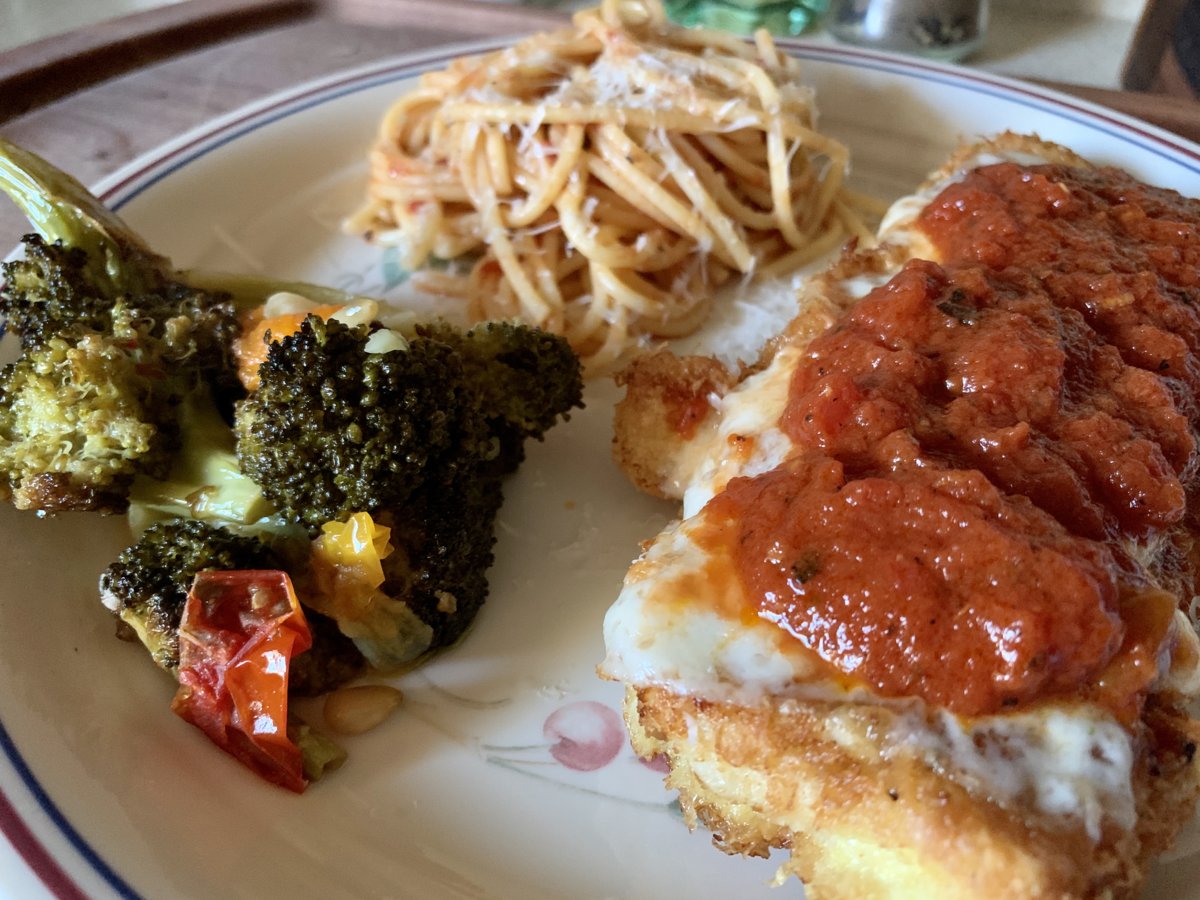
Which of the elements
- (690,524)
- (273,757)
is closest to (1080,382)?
(690,524)

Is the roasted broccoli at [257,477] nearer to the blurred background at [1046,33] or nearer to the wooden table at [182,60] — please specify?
the wooden table at [182,60]

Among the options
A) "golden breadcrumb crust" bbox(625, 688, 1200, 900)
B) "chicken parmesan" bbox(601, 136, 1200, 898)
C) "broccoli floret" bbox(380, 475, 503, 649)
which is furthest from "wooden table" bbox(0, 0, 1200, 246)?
"golden breadcrumb crust" bbox(625, 688, 1200, 900)

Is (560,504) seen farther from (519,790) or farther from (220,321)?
(220,321)

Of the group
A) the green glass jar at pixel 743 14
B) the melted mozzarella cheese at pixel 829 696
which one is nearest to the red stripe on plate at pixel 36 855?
the melted mozzarella cheese at pixel 829 696

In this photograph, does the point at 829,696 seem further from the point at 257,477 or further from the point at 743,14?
the point at 743,14

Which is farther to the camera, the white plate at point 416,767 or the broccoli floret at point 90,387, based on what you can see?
the broccoli floret at point 90,387

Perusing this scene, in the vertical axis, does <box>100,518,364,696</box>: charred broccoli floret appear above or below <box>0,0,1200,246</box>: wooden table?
below

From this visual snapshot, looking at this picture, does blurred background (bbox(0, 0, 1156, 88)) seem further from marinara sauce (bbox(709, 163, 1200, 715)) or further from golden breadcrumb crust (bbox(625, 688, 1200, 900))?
golden breadcrumb crust (bbox(625, 688, 1200, 900))
